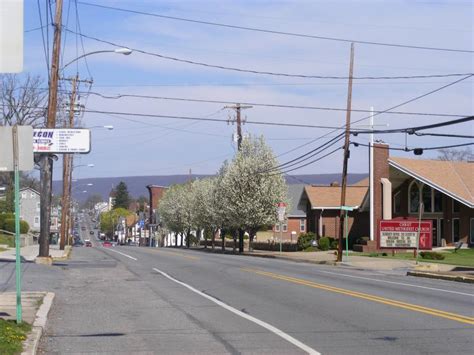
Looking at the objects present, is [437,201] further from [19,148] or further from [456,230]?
[19,148]

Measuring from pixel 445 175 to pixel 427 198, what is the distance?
111 inches

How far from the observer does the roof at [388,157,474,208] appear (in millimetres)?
48906

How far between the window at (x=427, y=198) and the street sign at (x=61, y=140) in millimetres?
31786

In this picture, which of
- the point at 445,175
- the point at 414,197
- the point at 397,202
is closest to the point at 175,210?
the point at 397,202

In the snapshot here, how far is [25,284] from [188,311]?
6.56 m

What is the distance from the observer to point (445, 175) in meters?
51.6

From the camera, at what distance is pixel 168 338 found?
36.5ft

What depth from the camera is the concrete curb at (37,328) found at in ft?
31.0

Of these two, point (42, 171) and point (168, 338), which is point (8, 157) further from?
point (42, 171)

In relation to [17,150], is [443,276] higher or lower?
lower

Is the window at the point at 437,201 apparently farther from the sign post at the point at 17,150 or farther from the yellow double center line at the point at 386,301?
the sign post at the point at 17,150

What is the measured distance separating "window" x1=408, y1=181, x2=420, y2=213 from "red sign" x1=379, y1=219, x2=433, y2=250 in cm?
1549

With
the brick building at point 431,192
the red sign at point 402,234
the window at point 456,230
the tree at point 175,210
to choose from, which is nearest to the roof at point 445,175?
the brick building at point 431,192

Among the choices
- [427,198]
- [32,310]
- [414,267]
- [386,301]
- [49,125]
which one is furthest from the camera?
[427,198]
